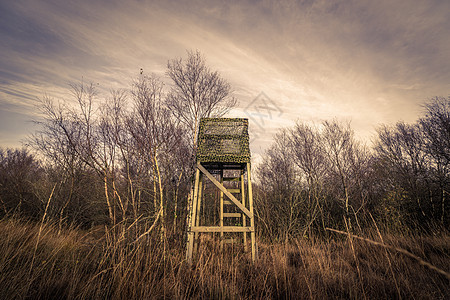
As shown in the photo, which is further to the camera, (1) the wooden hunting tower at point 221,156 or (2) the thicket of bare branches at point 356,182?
(2) the thicket of bare branches at point 356,182

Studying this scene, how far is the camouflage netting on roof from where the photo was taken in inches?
170

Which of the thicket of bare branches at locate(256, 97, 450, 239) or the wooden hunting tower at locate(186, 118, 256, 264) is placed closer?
the wooden hunting tower at locate(186, 118, 256, 264)

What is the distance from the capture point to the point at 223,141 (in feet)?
14.9

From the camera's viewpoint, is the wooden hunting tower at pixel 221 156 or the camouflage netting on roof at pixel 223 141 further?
the camouflage netting on roof at pixel 223 141

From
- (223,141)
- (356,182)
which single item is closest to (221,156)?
(223,141)

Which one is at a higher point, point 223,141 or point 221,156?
point 223,141

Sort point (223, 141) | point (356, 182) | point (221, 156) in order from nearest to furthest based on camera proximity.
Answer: point (221, 156) → point (223, 141) → point (356, 182)

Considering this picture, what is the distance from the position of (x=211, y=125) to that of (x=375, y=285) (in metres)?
4.31

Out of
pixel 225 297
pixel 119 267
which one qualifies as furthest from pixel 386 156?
pixel 119 267

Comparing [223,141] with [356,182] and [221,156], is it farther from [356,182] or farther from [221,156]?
[356,182]

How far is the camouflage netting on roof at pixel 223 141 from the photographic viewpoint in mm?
4320

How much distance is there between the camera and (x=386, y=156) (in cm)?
1095

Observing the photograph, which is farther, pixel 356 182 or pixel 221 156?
pixel 356 182

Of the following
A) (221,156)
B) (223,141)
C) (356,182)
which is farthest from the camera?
(356,182)
